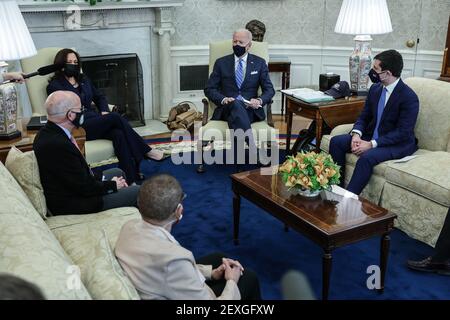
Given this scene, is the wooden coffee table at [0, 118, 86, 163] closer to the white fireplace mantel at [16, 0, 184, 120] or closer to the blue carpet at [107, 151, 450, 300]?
the blue carpet at [107, 151, 450, 300]

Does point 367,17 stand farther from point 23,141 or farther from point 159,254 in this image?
point 159,254

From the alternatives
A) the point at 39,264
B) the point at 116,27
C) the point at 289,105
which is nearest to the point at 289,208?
the point at 39,264

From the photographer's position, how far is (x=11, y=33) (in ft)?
10.8

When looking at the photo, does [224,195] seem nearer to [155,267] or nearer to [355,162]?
[355,162]

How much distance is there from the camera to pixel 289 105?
4.67 meters

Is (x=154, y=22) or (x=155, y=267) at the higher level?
(x=154, y=22)

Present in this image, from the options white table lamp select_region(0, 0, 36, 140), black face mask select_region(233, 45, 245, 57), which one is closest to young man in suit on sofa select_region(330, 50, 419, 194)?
black face mask select_region(233, 45, 245, 57)

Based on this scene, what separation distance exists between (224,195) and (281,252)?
96cm

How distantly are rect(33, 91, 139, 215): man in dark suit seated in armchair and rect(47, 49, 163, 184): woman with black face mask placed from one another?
3.47ft

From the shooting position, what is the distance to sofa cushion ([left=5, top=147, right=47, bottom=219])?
2.69 metres

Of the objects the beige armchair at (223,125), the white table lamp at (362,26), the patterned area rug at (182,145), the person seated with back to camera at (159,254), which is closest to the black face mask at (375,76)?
the white table lamp at (362,26)

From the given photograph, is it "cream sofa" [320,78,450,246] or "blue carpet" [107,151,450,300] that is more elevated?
"cream sofa" [320,78,450,246]

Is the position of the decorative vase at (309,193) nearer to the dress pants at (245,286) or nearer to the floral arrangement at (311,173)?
the floral arrangement at (311,173)

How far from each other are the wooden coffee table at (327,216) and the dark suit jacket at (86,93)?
165 centimetres
